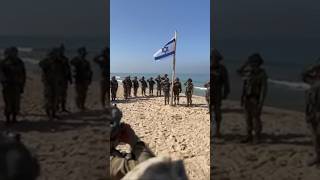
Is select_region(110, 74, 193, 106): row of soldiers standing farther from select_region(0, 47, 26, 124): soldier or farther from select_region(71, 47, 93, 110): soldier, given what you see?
select_region(0, 47, 26, 124): soldier

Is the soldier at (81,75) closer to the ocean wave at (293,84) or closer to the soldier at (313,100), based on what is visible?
the ocean wave at (293,84)

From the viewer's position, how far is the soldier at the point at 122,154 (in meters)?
2.30

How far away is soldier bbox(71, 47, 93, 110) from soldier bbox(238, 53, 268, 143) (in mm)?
670

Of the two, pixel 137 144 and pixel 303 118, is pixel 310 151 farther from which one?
pixel 137 144

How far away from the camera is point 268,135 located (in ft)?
6.62

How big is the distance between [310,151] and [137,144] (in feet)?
3.01

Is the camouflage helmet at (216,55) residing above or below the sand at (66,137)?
above

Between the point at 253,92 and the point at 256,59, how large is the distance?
145 millimetres

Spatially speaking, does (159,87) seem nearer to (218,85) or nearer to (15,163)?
(218,85)

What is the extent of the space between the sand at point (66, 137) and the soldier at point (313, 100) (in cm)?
89

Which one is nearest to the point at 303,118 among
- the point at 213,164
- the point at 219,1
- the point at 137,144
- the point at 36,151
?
the point at 213,164

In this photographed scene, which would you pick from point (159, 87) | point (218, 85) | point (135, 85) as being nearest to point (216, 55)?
point (218, 85)

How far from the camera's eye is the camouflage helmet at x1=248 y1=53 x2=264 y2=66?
1936 mm

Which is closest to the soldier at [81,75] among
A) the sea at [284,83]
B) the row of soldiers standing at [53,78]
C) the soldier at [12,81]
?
the row of soldiers standing at [53,78]
